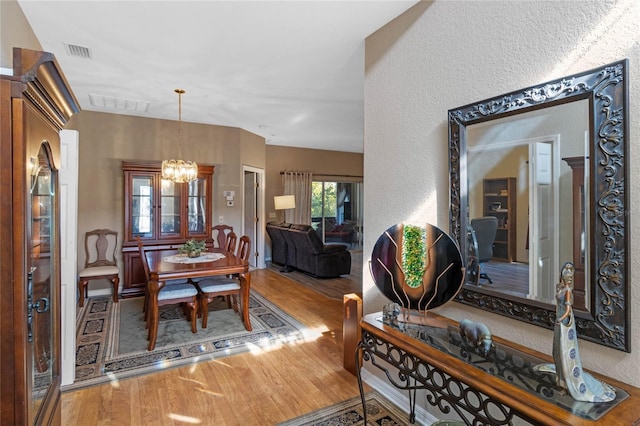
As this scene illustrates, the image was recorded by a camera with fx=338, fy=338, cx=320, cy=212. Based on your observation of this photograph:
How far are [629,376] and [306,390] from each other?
1.88m

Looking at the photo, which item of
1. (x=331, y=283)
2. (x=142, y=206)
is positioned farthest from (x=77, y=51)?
(x=331, y=283)

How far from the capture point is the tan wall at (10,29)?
6.97 feet

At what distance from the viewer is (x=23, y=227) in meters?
1.06

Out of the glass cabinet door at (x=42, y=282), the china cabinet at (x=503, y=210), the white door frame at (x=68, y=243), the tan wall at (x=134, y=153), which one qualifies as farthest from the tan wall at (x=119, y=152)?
the china cabinet at (x=503, y=210)

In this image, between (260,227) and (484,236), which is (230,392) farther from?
(260,227)

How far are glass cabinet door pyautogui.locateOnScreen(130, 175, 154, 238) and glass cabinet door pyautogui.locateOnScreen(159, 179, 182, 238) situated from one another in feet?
0.49

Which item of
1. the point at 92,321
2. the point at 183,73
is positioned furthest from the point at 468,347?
the point at 92,321

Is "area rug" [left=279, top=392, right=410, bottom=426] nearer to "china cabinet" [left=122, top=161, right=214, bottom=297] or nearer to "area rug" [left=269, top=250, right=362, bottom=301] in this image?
"area rug" [left=269, top=250, right=362, bottom=301]

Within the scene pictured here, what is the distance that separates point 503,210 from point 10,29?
3.25 m

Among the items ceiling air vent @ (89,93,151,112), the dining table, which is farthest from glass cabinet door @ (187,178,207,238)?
the dining table

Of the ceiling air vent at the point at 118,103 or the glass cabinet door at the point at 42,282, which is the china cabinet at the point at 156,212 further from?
the glass cabinet door at the point at 42,282

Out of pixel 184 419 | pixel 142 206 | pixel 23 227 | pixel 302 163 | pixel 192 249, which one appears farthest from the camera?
pixel 302 163

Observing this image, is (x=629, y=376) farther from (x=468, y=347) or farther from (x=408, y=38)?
(x=408, y=38)

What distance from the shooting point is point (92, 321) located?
12.8 feet
